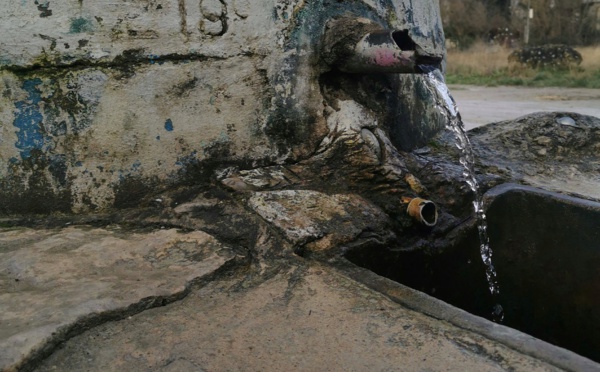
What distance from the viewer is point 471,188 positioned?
9.34ft

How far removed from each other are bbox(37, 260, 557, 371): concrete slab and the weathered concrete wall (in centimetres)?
71

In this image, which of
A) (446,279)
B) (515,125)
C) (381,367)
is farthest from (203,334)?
(515,125)

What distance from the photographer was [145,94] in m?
2.41

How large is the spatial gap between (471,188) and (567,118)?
1087 mm

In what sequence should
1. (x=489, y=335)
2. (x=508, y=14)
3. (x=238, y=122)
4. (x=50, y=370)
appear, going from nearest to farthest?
(x=50, y=370), (x=489, y=335), (x=238, y=122), (x=508, y=14)

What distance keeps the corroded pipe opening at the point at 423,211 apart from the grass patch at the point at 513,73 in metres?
10.5

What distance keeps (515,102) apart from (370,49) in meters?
8.47

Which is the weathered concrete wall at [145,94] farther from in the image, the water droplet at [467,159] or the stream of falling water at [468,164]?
the water droplet at [467,159]

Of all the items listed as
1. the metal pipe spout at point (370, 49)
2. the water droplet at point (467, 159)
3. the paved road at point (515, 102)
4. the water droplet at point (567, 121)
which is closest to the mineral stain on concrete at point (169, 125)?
the metal pipe spout at point (370, 49)

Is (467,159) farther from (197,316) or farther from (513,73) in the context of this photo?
(513,73)

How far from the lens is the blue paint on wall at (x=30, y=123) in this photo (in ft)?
7.68

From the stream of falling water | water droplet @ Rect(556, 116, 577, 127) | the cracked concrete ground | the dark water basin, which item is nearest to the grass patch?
water droplet @ Rect(556, 116, 577, 127)

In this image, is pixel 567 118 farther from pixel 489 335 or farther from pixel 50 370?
pixel 50 370

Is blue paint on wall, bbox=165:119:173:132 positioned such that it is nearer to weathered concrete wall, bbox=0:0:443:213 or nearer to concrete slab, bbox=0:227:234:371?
weathered concrete wall, bbox=0:0:443:213
